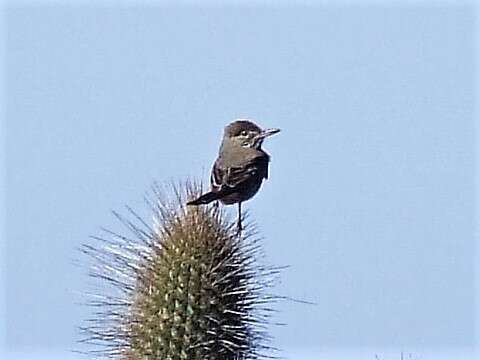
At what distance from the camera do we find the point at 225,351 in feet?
14.9

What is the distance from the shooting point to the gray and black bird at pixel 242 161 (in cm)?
560

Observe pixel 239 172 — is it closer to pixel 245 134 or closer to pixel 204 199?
pixel 245 134

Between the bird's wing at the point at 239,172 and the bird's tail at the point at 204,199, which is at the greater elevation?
the bird's wing at the point at 239,172

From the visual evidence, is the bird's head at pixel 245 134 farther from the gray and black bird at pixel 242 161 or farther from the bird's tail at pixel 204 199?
the bird's tail at pixel 204 199

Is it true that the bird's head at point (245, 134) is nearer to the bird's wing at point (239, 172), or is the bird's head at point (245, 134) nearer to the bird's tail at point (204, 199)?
the bird's wing at point (239, 172)

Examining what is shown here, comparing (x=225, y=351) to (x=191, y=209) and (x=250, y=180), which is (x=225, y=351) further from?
(x=250, y=180)

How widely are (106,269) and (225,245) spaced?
16.8 inches

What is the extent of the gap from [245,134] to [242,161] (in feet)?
0.76

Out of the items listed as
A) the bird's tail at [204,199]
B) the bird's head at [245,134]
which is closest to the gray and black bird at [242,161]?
the bird's head at [245,134]

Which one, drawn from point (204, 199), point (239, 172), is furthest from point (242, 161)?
point (204, 199)

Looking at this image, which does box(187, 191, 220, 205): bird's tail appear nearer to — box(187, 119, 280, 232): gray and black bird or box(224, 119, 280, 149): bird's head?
box(187, 119, 280, 232): gray and black bird

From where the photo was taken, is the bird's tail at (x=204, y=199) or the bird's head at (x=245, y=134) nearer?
the bird's tail at (x=204, y=199)

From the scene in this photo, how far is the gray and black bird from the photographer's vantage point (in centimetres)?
560

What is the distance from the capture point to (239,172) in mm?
5879
